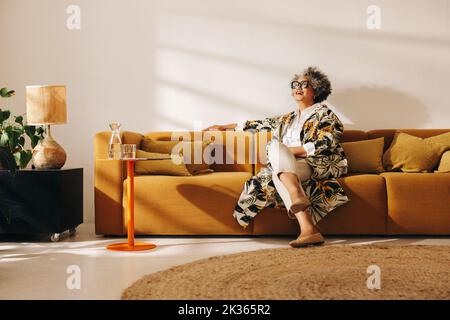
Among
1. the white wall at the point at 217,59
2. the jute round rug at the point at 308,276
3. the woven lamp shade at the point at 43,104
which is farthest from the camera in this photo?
the white wall at the point at 217,59

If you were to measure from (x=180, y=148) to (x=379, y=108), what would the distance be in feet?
5.74

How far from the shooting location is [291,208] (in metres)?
3.71

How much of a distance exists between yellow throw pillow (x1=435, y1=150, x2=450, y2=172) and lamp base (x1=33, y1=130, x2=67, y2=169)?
2706mm

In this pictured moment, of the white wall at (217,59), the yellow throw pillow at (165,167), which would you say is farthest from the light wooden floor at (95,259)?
the white wall at (217,59)

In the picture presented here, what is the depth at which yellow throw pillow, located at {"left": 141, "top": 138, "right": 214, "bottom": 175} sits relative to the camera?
14.4 feet

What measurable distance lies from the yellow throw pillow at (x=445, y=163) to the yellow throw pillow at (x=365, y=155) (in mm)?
416

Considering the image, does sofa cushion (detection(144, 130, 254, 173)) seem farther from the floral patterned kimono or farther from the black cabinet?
the black cabinet

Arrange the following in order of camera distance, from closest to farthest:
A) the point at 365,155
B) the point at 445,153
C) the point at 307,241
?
the point at 307,241
the point at 445,153
the point at 365,155

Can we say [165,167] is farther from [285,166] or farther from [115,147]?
[285,166]

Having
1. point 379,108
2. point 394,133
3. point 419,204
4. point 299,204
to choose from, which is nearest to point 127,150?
point 299,204

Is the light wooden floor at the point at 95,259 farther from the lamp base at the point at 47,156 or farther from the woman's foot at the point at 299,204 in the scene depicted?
the lamp base at the point at 47,156

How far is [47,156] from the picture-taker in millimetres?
4176

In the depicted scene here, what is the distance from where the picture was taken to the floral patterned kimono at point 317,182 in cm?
397

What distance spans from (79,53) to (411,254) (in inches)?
127
